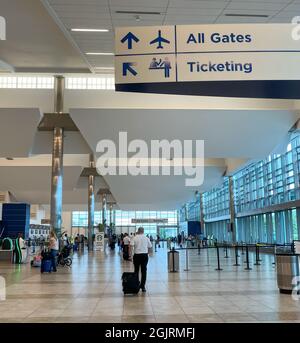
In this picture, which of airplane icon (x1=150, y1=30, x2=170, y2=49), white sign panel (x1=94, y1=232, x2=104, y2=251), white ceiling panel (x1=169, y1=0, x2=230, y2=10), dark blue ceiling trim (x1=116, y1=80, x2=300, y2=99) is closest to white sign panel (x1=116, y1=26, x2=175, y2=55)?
airplane icon (x1=150, y1=30, x2=170, y2=49)

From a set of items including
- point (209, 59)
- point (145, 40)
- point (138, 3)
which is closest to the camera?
point (209, 59)

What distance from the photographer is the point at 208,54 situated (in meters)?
6.95

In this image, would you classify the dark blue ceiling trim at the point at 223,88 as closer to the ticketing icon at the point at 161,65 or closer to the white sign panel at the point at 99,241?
the ticketing icon at the point at 161,65

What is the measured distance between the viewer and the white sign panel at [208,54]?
6.87 metres

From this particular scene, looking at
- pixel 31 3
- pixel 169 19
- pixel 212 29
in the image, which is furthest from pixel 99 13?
pixel 212 29

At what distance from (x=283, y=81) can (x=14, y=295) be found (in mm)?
8392

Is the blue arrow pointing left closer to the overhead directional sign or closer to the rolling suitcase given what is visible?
the overhead directional sign

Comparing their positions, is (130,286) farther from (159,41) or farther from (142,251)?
(159,41)

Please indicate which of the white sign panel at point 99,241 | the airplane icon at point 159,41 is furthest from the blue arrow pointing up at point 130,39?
the white sign panel at point 99,241

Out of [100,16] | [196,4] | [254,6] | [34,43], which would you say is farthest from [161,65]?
[34,43]

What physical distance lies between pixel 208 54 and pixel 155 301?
568cm

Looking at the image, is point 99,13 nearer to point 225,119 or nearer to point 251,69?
point 251,69

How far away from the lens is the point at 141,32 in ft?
23.7
